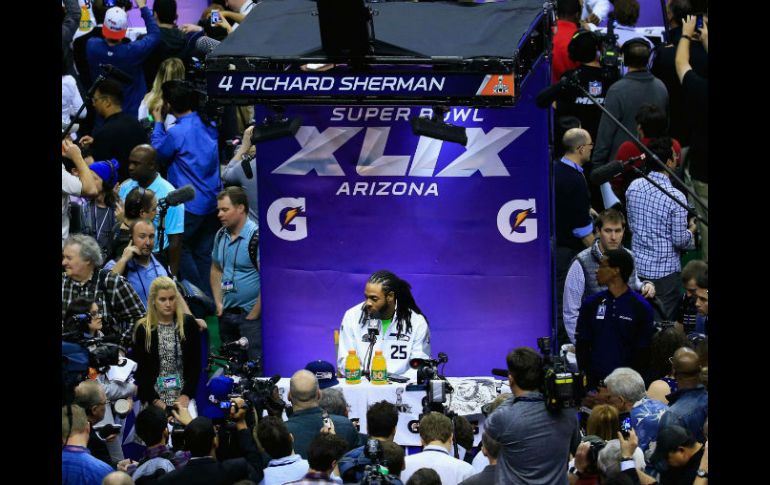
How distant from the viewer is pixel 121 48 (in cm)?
1441

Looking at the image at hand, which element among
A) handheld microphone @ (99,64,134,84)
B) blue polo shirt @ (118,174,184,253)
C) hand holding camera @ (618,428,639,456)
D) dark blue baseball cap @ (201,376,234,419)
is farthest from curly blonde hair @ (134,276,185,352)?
hand holding camera @ (618,428,639,456)

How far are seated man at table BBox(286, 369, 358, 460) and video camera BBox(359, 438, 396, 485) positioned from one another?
1111 millimetres

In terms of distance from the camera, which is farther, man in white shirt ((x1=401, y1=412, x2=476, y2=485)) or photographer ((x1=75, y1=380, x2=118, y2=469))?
photographer ((x1=75, y1=380, x2=118, y2=469))

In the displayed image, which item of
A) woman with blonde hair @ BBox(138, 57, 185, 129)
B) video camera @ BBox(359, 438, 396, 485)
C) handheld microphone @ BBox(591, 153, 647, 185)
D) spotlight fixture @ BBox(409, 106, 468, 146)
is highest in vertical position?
woman with blonde hair @ BBox(138, 57, 185, 129)

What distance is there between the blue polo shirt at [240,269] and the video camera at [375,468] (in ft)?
15.1

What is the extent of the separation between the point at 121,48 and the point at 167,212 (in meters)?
2.88

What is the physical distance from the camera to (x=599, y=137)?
13.0 meters

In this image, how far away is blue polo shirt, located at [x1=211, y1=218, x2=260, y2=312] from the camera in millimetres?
11875

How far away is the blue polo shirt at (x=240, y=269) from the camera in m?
11.9

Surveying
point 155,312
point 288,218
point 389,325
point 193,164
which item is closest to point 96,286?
point 155,312

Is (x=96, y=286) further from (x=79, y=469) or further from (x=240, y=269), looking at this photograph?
(x=79, y=469)

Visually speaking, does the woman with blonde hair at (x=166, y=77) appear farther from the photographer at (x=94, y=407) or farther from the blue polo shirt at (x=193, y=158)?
the photographer at (x=94, y=407)

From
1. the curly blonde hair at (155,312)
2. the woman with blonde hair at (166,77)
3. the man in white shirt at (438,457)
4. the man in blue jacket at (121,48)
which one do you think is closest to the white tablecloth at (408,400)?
the curly blonde hair at (155,312)

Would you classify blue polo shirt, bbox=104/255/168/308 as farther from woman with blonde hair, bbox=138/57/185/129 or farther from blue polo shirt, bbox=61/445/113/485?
blue polo shirt, bbox=61/445/113/485
